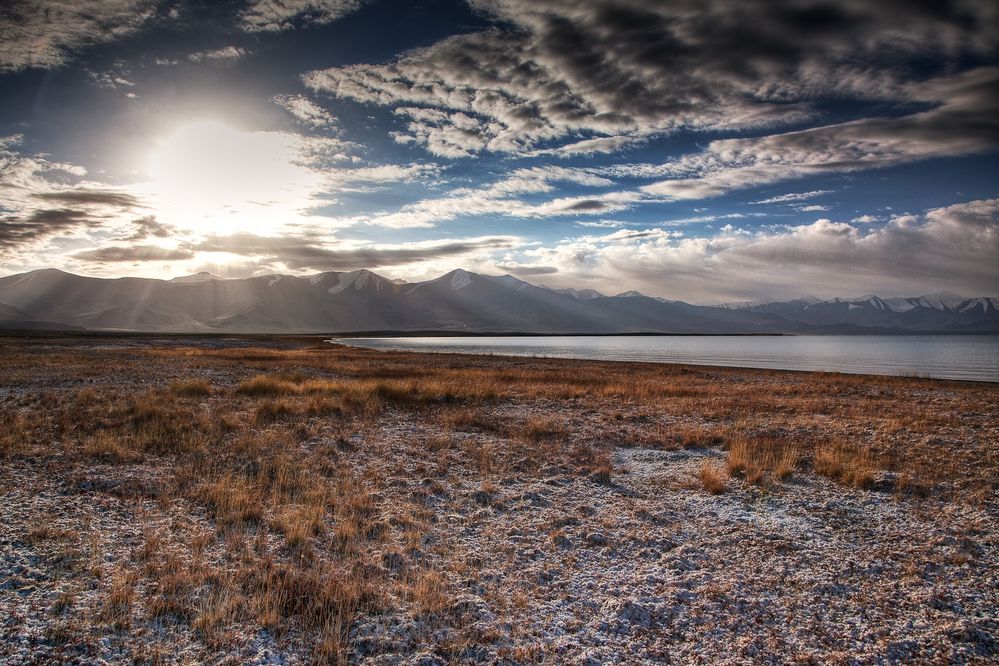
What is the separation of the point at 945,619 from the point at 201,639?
888cm

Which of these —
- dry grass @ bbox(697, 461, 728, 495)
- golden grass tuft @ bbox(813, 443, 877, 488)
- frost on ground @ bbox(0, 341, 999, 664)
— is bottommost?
frost on ground @ bbox(0, 341, 999, 664)

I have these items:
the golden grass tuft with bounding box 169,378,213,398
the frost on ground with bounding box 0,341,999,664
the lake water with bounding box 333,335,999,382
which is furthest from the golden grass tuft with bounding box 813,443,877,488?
the lake water with bounding box 333,335,999,382

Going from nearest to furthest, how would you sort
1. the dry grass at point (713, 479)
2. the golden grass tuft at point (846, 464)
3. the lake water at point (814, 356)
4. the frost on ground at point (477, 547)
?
the frost on ground at point (477, 547), the dry grass at point (713, 479), the golden grass tuft at point (846, 464), the lake water at point (814, 356)

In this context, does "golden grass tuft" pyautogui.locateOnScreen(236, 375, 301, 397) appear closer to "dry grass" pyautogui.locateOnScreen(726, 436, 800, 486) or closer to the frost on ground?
the frost on ground

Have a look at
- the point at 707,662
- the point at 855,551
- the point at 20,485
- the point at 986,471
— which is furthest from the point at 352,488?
the point at 986,471

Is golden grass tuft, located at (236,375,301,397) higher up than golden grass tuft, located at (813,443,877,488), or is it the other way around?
golden grass tuft, located at (813,443,877,488)

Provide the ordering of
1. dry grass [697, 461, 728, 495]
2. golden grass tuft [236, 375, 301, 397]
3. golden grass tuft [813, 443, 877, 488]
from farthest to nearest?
golden grass tuft [236, 375, 301, 397] → golden grass tuft [813, 443, 877, 488] → dry grass [697, 461, 728, 495]

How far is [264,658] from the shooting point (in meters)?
5.04

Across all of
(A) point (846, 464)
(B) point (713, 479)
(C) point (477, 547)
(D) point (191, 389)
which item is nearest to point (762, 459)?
(A) point (846, 464)

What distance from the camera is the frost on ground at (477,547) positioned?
5.41 meters

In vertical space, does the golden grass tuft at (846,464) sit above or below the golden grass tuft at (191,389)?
above

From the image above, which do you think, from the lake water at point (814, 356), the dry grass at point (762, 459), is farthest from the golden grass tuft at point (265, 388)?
the lake water at point (814, 356)

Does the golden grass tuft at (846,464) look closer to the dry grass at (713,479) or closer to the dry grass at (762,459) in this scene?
the dry grass at (762,459)

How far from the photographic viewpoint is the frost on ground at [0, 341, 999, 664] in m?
5.41
